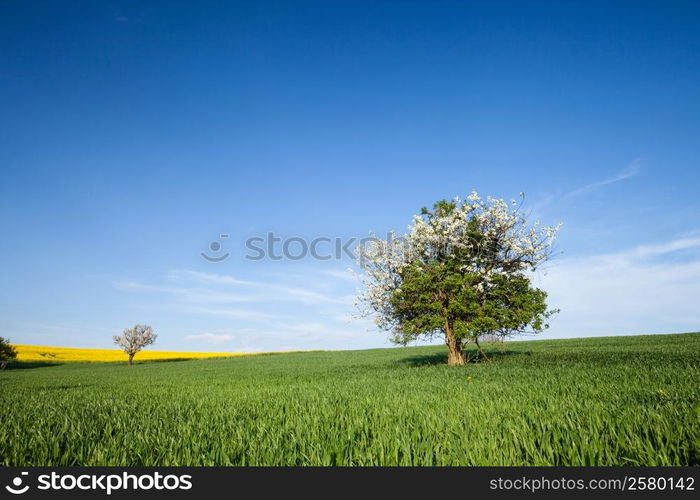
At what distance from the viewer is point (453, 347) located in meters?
20.5

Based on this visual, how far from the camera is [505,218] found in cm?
1994

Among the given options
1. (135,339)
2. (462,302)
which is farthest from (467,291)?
(135,339)

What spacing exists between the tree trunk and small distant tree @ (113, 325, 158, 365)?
73027 millimetres

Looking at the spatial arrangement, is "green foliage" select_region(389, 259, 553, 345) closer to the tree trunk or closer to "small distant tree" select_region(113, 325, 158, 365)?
the tree trunk

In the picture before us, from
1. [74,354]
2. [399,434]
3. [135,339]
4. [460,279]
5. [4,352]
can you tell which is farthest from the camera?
[74,354]

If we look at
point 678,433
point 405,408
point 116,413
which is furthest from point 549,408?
point 116,413

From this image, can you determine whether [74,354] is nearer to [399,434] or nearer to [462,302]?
[462,302]

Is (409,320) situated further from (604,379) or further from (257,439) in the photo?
(257,439)

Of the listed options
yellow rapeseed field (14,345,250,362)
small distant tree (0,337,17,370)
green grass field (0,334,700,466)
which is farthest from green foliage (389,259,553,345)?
yellow rapeseed field (14,345,250,362)

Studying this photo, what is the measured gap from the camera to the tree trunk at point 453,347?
2022cm

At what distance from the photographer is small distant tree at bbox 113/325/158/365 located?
7294 cm

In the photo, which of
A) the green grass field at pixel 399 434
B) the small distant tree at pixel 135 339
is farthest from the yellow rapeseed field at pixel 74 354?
the green grass field at pixel 399 434

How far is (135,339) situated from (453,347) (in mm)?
74224

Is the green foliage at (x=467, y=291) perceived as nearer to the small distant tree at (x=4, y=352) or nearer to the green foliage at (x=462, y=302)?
the green foliage at (x=462, y=302)
